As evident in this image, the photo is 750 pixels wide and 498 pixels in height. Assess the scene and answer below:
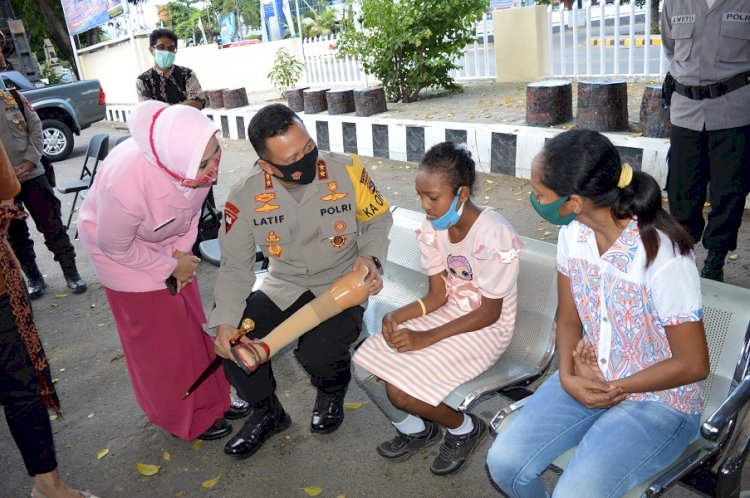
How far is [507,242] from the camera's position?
231 centimetres

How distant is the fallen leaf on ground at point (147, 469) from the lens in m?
2.79

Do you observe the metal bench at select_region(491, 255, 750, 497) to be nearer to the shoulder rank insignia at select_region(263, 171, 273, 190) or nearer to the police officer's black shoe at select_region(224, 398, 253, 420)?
the shoulder rank insignia at select_region(263, 171, 273, 190)

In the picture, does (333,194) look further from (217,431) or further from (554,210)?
(217,431)

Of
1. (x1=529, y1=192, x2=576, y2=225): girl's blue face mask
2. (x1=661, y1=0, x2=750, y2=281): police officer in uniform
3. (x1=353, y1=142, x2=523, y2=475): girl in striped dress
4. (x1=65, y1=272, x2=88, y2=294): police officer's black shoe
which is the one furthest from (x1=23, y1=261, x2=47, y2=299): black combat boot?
(x1=661, y1=0, x2=750, y2=281): police officer in uniform

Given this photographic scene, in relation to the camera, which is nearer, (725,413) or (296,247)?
(725,413)

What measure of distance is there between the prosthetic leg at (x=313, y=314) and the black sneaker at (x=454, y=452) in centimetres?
65

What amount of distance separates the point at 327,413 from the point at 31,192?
2.93m

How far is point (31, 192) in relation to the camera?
14.6 ft

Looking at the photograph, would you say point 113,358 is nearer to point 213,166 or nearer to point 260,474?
point 260,474

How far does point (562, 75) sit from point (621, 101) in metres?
3.56

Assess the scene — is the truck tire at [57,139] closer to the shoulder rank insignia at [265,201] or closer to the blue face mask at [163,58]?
the blue face mask at [163,58]

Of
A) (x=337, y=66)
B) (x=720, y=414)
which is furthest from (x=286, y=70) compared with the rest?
(x=720, y=414)

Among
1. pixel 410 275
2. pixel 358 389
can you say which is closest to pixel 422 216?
pixel 410 275

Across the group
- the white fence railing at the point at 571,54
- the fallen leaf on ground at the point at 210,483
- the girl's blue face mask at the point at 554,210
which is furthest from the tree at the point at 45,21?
the girl's blue face mask at the point at 554,210
